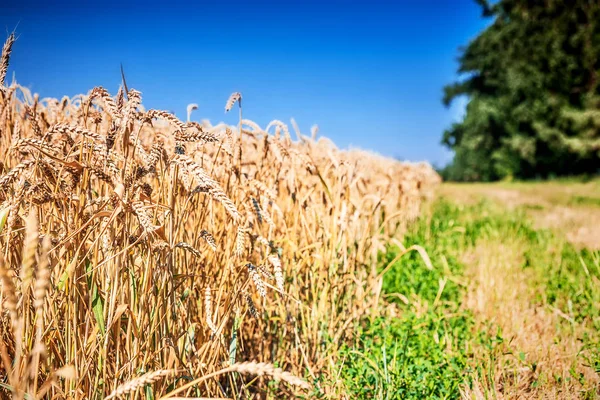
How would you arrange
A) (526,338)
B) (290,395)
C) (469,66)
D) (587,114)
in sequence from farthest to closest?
(469,66)
(587,114)
(526,338)
(290,395)

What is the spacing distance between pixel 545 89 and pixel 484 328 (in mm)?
22315

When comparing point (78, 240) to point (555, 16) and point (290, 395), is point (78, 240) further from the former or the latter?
point (555, 16)

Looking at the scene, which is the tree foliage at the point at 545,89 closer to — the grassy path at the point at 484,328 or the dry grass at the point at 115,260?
the grassy path at the point at 484,328

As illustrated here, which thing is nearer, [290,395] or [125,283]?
[125,283]

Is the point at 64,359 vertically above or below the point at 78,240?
below

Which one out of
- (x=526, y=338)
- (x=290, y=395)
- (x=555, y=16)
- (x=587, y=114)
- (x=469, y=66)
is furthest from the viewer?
(x=469, y=66)

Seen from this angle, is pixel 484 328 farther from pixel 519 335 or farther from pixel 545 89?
pixel 545 89

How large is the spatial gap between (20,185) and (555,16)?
25.8 meters

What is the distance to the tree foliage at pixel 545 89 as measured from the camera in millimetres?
19234

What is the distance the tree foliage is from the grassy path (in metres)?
18.1

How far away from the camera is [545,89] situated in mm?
21266

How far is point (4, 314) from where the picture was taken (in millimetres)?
1331

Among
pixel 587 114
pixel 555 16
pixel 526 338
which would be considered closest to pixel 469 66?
pixel 555 16

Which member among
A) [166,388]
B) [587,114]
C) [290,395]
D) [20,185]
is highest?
[587,114]
